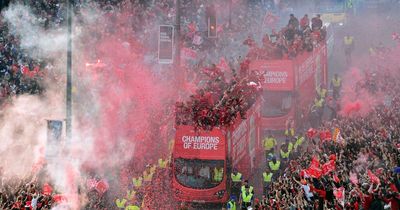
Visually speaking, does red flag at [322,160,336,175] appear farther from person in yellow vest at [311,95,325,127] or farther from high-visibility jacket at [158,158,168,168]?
person in yellow vest at [311,95,325,127]

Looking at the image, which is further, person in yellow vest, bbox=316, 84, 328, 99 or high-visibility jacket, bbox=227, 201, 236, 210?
person in yellow vest, bbox=316, 84, 328, 99

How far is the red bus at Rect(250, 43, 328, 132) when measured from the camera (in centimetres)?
2464

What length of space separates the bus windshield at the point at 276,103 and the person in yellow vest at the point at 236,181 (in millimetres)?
5001

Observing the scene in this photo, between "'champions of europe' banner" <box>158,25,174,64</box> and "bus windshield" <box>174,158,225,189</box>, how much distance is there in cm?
442

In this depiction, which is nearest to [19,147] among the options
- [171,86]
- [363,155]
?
[171,86]

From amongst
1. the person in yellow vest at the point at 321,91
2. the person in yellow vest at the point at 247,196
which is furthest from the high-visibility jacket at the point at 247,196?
the person in yellow vest at the point at 321,91

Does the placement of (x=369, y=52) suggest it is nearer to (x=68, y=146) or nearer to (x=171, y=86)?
(x=171, y=86)

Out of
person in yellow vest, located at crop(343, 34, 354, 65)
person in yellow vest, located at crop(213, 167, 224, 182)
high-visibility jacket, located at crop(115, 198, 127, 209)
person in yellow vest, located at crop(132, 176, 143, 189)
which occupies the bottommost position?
high-visibility jacket, located at crop(115, 198, 127, 209)

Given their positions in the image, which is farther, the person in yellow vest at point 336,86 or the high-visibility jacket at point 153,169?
the person in yellow vest at point 336,86

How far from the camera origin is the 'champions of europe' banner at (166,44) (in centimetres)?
2291

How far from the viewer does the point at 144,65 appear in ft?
104

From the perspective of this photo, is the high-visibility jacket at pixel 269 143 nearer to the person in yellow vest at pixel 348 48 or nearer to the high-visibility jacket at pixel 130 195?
the high-visibility jacket at pixel 130 195


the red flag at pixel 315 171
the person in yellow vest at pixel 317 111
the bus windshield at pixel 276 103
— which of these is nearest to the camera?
the red flag at pixel 315 171

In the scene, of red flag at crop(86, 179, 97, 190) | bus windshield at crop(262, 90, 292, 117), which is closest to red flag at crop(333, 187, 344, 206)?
red flag at crop(86, 179, 97, 190)
